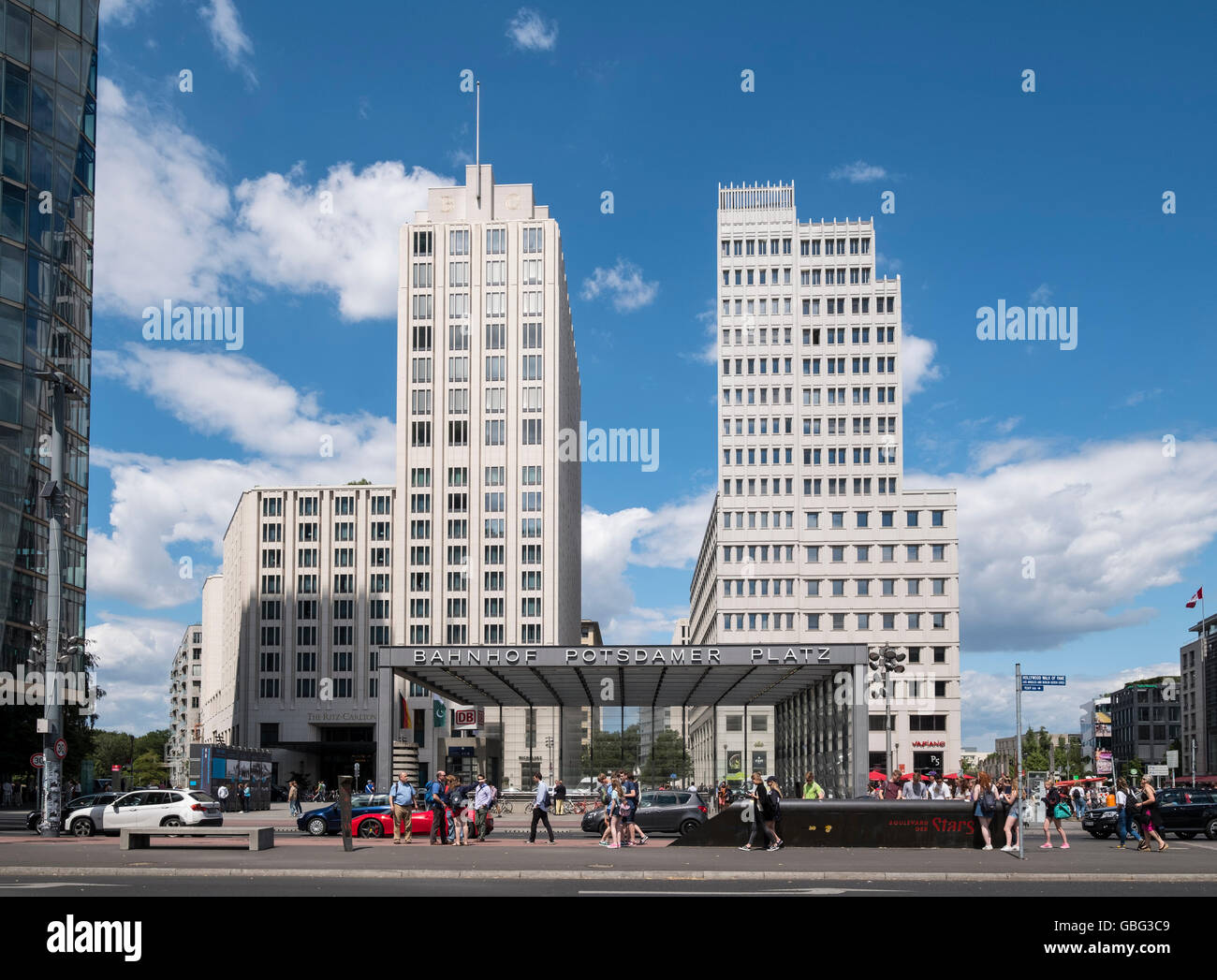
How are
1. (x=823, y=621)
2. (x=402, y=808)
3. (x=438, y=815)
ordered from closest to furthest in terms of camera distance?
(x=402, y=808) < (x=438, y=815) < (x=823, y=621)

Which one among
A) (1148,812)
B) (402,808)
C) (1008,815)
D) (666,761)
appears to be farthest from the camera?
(666,761)

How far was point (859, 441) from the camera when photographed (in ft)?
374

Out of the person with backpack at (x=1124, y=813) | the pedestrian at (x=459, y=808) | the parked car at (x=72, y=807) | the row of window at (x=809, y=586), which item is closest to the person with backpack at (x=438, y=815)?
the pedestrian at (x=459, y=808)

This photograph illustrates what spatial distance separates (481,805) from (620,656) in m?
9.37

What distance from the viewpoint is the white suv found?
116 feet

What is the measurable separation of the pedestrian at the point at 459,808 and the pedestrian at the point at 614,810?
3.64 metres

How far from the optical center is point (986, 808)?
27.8 meters

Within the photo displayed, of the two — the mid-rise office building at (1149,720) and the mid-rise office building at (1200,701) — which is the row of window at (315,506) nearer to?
the mid-rise office building at (1200,701)

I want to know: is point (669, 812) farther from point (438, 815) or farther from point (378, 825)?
point (378, 825)

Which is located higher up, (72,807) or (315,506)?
(315,506)

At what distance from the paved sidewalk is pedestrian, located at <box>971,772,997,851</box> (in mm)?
806

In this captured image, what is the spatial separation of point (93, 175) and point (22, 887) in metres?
57.9

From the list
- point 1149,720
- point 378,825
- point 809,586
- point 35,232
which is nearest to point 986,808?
point 378,825
